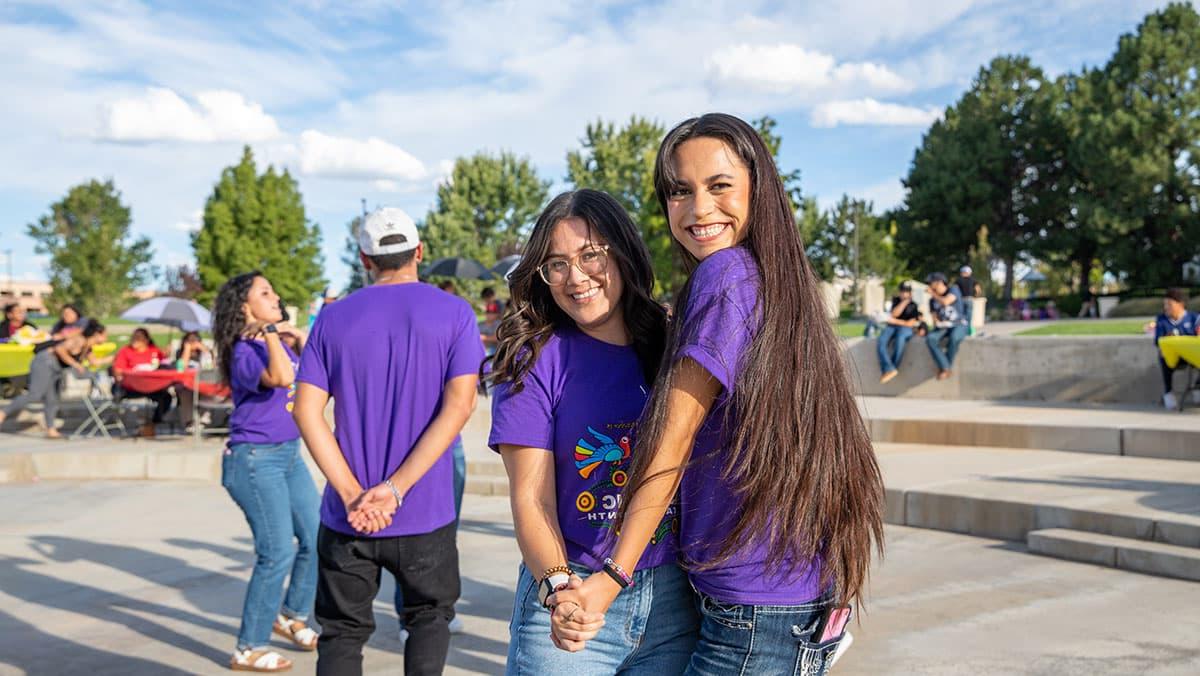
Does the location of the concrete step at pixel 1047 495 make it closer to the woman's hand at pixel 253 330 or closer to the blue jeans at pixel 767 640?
the woman's hand at pixel 253 330

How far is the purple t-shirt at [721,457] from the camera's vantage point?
1930mm

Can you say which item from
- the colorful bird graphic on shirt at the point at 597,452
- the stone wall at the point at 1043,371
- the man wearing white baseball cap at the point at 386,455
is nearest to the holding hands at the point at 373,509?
the man wearing white baseball cap at the point at 386,455

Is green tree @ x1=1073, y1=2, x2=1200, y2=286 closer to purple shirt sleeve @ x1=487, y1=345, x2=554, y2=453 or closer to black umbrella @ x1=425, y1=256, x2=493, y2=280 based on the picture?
black umbrella @ x1=425, y1=256, x2=493, y2=280

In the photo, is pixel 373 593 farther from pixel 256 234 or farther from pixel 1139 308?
pixel 256 234

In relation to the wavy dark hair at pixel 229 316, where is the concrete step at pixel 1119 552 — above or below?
below

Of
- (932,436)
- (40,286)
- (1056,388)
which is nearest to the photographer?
(932,436)

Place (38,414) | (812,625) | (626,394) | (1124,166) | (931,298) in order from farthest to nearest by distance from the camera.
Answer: (1124,166) < (38,414) < (931,298) < (626,394) < (812,625)

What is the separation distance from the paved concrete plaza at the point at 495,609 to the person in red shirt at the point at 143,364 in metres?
5.86

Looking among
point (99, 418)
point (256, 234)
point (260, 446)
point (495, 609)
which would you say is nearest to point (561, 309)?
point (260, 446)

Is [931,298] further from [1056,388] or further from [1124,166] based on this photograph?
[1124,166]

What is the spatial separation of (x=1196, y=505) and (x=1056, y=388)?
19.5 feet

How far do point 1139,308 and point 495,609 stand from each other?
37.3m

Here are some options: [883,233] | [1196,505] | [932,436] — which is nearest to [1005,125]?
[883,233]

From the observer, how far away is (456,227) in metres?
63.3
